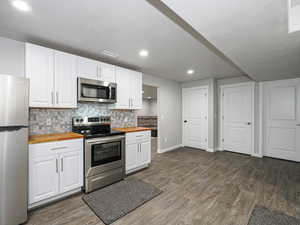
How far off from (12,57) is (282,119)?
6.40 m

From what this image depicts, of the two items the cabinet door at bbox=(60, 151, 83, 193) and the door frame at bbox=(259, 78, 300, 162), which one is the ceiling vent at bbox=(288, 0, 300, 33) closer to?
the cabinet door at bbox=(60, 151, 83, 193)

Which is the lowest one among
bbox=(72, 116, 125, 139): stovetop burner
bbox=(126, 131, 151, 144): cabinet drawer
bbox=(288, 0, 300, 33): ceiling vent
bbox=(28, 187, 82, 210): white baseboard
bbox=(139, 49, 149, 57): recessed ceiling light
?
bbox=(28, 187, 82, 210): white baseboard

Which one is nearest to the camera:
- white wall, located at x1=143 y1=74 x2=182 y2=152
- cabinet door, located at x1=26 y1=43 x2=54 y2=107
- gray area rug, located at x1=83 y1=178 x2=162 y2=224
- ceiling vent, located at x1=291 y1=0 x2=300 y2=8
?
ceiling vent, located at x1=291 y1=0 x2=300 y2=8

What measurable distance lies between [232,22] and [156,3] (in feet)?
2.65

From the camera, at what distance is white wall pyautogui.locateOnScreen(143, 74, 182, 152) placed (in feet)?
15.6

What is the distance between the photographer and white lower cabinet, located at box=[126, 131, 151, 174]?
3.09m

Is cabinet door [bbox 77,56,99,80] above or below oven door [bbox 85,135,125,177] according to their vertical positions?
above

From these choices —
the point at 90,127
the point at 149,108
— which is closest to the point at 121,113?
the point at 90,127

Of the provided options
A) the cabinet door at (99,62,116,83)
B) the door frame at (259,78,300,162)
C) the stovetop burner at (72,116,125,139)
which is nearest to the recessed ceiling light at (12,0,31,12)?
the cabinet door at (99,62,116,83)

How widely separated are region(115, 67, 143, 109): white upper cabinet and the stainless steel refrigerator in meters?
1.71

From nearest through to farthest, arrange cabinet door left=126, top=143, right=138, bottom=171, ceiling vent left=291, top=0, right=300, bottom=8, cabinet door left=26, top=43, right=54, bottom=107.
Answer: ceiling vent left=291, top=0, right=300, bottom=8, cabinet door left=26, top=43, right=54, bottom=107, cabinet door left=126, top=143, right=138, bottom=171

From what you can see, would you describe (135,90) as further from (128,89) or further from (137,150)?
(137,150)

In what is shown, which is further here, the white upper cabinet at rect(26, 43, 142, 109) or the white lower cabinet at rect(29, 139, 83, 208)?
the white upper cabinet at rect(26, 43, 142, 109)

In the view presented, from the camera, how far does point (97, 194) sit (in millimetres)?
2361
